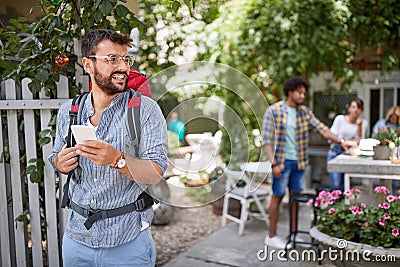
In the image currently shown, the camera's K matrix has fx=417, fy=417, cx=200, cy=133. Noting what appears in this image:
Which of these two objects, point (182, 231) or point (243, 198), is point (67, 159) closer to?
point (243, 198)

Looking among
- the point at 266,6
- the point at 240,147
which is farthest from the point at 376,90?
the point at 240,147

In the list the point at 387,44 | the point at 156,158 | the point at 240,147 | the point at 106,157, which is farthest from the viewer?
the point at 387,44

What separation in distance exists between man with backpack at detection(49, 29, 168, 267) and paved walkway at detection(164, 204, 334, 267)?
204 centimetres

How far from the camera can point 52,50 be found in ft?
7.26

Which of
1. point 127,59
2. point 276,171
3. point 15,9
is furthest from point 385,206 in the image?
point 15,9

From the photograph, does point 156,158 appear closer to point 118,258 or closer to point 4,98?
point 118,258

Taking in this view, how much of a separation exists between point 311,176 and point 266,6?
109 inches

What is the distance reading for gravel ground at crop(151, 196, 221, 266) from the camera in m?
3.95

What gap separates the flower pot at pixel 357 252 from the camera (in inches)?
110

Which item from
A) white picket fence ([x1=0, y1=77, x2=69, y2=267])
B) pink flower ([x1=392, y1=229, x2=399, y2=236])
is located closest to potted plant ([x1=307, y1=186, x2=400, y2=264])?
pink flower ([x1=392, y1=229, x2=399, y2=236])

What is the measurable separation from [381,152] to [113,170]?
2661mm

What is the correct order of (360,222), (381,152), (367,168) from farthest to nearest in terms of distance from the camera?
(381,152) < (367,168) < (360,222)

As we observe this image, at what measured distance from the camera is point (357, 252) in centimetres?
290

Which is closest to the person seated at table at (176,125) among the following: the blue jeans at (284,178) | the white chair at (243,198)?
the blue jeans at (284,178)
